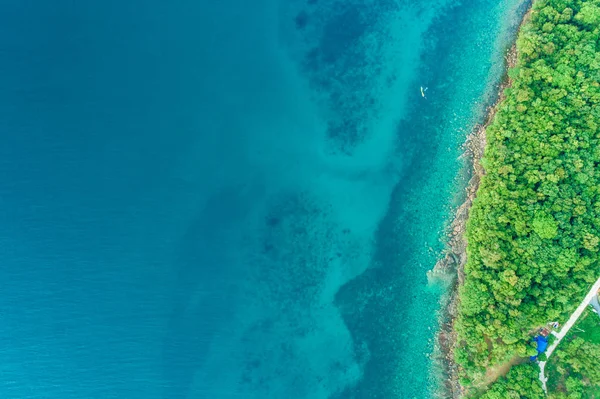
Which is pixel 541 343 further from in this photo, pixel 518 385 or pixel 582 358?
pixel 518 385

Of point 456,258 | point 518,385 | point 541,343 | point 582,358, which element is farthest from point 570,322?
point 456,258

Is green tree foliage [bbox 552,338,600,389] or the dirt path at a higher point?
the dirt path

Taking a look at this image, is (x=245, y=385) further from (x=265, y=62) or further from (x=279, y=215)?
(x=265, y=62)

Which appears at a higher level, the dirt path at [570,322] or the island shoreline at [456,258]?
the island shoreline at [456,258]

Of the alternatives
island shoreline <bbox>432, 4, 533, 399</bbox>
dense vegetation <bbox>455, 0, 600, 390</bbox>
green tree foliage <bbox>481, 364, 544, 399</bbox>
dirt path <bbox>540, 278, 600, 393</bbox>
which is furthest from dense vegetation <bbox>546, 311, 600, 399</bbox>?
island shoreline <bbox>432, 4, 533, 399</bbox>

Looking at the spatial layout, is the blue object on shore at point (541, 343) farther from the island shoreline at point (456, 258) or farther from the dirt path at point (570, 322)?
the island shoreline at point (456, 258)

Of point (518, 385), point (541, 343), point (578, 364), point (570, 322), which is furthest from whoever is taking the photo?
point (570, 322)

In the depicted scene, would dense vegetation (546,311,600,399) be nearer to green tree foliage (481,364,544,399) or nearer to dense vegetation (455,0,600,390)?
green tree foliage (481,364,544,399)

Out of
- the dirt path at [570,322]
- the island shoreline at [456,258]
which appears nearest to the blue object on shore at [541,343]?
the dirt path at [570,322]
